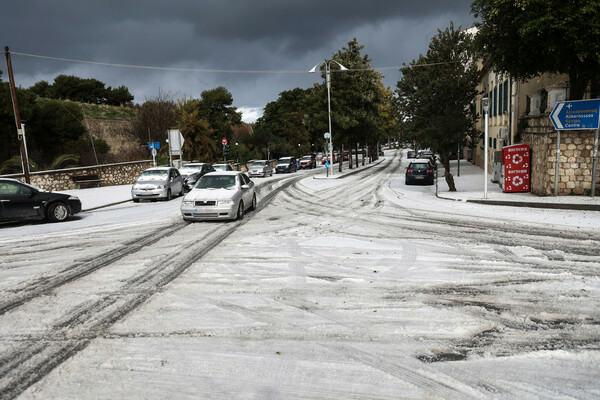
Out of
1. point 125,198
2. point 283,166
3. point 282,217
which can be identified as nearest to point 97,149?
point 283,166

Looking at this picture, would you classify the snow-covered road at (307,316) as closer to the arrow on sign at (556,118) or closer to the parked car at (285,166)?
the arrow on sign at (556,118)

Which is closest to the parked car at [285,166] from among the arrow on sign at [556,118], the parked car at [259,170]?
the parked car at [259,170]

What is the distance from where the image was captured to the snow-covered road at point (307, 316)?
150 inches

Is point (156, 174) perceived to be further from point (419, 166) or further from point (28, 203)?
point (419, 166)

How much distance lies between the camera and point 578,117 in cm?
1481

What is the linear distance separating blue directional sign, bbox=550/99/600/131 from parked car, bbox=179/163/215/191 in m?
17.4

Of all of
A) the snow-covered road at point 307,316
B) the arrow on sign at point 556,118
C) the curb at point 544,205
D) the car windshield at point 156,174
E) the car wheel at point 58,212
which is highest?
the arrow on sign at point 556,118

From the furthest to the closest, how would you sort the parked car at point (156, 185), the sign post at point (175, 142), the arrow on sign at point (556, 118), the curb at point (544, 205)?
the sign post at point (175, 142) → the parked car at point (156, 185) → the arrow on sign at point (556, 118) → the curb at point (544, 205)

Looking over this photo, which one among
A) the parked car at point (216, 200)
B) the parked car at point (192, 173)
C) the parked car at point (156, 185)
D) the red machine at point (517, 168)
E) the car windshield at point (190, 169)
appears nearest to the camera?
the parked car at point (216, 200)

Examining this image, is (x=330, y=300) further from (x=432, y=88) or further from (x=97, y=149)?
(x=97, y=149)

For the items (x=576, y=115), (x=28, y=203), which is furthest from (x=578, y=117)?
(x=28, y=203)

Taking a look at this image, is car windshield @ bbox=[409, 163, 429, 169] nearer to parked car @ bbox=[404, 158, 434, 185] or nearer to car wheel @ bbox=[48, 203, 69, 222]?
parked car @ bbox=[404, 158, 434, 185]

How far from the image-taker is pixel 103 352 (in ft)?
14.5

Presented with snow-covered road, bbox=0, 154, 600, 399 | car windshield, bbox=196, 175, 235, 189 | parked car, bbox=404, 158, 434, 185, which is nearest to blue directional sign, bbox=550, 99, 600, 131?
snow-covered road, bbox=0, 154, 600, 399
